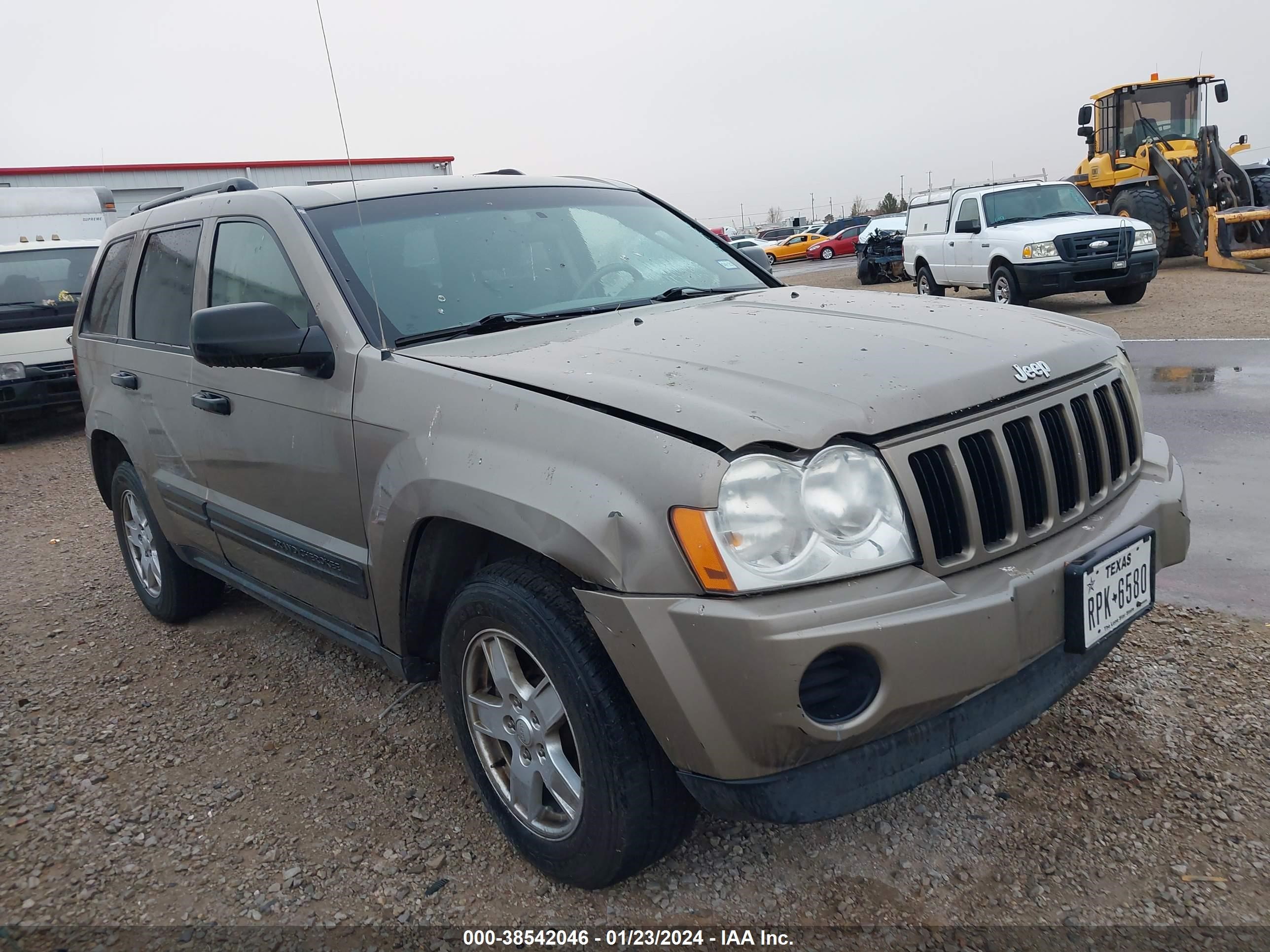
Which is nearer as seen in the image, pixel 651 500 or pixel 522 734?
pixel 651 500

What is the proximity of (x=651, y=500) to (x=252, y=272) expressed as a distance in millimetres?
2039

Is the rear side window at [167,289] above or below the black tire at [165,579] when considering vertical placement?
above

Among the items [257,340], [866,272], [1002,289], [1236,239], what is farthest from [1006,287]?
[257,340]

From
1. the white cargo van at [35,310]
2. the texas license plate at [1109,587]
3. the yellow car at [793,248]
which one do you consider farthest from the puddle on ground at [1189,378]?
the yellow car at [793,248]

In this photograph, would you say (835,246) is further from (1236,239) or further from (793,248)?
(1236,239)

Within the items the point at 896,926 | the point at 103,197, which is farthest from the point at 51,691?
the point at 103,197

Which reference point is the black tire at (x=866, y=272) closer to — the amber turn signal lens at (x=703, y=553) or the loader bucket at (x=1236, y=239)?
the loader bucket at (x=1236, y=239)

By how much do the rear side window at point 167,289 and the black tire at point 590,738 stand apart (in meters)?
2.05

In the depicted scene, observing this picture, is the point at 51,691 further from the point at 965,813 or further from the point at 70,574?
the point at 965,813

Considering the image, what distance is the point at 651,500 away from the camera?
6.55 ft

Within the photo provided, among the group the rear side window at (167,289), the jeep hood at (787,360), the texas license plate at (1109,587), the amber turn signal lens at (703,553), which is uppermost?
the rear side window at (167,289)

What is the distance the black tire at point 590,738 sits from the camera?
85.0 inches

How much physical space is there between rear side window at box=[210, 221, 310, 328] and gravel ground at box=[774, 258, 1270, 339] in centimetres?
687

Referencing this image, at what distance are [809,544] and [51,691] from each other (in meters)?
3.37
